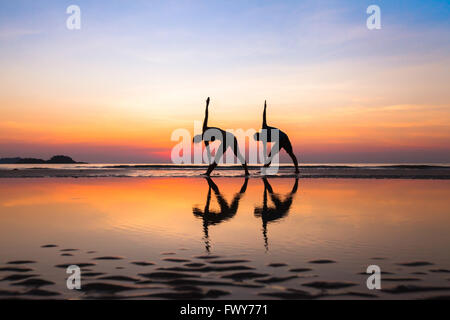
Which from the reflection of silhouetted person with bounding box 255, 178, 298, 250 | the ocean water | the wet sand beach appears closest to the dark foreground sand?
the ocean water

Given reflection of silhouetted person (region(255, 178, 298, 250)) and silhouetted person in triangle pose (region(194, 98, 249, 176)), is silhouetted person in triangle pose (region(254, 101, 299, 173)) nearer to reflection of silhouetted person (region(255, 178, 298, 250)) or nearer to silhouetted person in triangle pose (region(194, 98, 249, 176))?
silhouetted person in triangle pose (region(194, 98, 249, 176))

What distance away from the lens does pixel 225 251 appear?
23.3ft

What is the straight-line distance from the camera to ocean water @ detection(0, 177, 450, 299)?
16.6 ft

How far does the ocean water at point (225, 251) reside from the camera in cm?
507

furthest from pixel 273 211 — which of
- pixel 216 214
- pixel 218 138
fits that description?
pixel 218 138

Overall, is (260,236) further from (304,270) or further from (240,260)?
(304,270)

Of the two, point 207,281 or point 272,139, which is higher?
point 272,139

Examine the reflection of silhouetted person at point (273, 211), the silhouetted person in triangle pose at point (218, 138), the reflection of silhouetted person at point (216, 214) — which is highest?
the silhouetted person in triangle pose at point (218, 138)

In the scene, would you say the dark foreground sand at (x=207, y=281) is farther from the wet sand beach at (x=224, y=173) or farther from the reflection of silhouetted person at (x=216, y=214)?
the wet sand beach at (x=224, y=173)

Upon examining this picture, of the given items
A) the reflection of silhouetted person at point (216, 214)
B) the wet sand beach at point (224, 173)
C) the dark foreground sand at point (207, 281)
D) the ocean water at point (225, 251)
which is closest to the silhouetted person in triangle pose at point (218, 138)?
the wet sand beach at point (224, 173)

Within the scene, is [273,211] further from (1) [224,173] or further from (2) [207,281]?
(1) [224,173]

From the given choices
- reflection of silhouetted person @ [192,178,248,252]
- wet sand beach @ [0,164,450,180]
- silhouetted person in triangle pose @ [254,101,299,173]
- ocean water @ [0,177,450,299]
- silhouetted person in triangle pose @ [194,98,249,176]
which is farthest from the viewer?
silhouetted person in triangle pose @ [254,101,299,173]

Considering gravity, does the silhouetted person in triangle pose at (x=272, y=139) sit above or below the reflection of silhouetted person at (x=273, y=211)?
above

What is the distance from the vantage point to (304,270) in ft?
19.1
